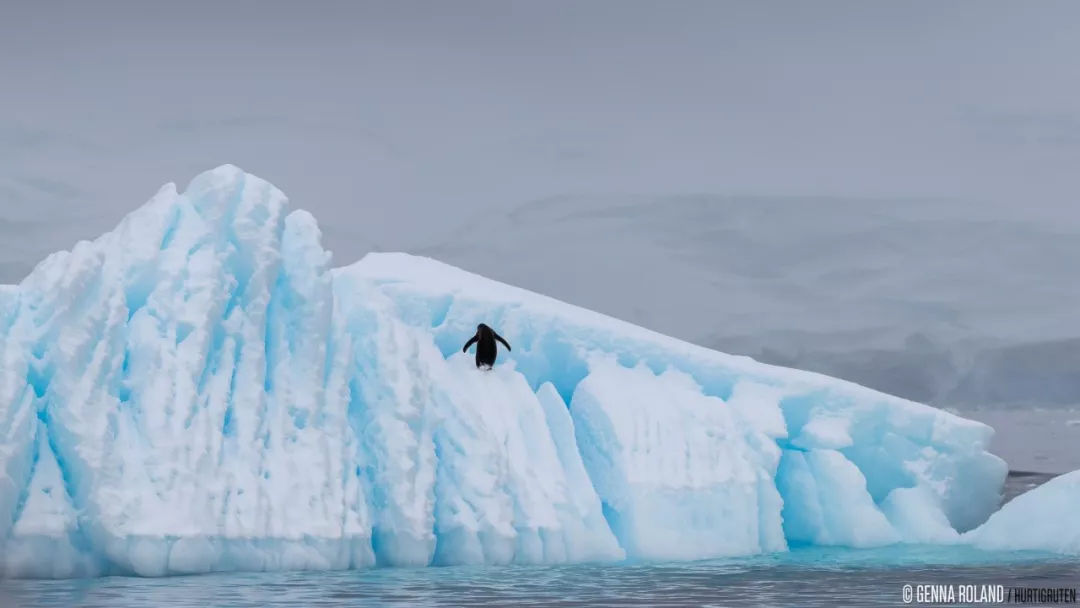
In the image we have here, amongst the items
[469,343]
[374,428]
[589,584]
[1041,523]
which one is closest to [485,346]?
[469,343]

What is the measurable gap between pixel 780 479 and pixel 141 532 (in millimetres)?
11211

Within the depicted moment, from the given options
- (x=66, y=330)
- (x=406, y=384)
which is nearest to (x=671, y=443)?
(x=406, y=384)

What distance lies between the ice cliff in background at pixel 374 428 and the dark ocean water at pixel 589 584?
74cm

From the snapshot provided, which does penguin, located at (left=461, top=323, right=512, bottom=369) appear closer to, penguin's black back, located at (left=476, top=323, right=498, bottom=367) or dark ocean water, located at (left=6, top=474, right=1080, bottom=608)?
penguin's black back, located at (left=476, top=323, right=498, bottom=367)

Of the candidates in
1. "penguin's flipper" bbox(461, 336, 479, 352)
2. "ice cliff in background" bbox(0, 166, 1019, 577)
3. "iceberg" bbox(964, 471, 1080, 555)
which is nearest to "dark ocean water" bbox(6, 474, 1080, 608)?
"ice cliff in background" bbox(0, 166, 1019, 577)

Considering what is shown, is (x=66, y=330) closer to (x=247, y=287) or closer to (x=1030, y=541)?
(x=247, y=287)

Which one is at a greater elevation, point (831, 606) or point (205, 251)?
point (205, 251)

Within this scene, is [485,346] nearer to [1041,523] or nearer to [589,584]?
[589,584]

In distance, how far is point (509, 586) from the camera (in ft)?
50.8

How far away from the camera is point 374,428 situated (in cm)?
1878

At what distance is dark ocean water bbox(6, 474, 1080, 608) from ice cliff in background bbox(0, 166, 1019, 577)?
0.74 metres

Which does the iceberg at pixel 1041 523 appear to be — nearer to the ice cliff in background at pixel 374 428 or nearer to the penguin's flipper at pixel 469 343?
the ice cliff in background at pixel 374 428

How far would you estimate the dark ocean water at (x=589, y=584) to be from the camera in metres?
13.8

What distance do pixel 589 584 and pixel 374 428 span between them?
430 centimetres
